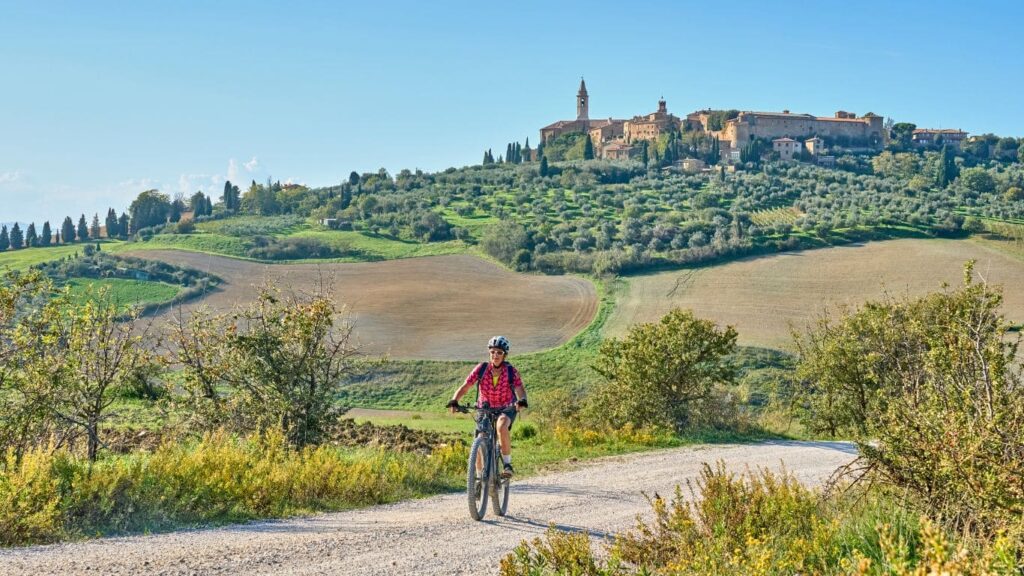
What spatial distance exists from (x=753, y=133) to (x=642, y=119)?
27130 mm

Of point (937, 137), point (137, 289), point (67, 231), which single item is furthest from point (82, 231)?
point (937, 137)

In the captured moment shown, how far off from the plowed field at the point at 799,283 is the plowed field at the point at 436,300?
5.73m

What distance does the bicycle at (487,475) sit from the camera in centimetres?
1038

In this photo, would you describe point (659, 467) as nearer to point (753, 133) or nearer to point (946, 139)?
point (753, 133)

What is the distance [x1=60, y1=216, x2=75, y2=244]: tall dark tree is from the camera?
114688 millimetres

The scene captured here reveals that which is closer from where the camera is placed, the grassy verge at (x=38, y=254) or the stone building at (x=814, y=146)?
the grassy verge at (x=38, y=254)

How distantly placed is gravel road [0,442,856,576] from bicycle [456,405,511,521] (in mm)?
215

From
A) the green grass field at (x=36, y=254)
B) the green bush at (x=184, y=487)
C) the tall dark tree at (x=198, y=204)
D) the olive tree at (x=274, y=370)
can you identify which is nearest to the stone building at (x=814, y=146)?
the tall dark tree at (x=198, y=204)

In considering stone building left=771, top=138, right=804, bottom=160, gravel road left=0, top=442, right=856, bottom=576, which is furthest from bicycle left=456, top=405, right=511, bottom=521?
stone building left=771, top=138, right=804, bottom=160

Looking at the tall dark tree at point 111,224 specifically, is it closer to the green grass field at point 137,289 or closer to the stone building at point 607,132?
the green grass field at point 137,289

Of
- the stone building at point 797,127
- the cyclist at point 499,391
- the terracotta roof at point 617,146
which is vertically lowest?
the cyclist at point 499,391

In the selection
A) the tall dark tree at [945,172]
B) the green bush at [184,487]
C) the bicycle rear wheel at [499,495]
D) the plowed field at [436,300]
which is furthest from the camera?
the tall dark tree at [945,172]

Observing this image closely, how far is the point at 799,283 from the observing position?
72000mm

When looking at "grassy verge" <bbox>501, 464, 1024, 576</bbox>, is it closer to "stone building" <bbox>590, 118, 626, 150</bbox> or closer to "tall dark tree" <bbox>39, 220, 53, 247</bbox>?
"tall dark tree" <bbox>39, 220, 53, 247</bbox>
